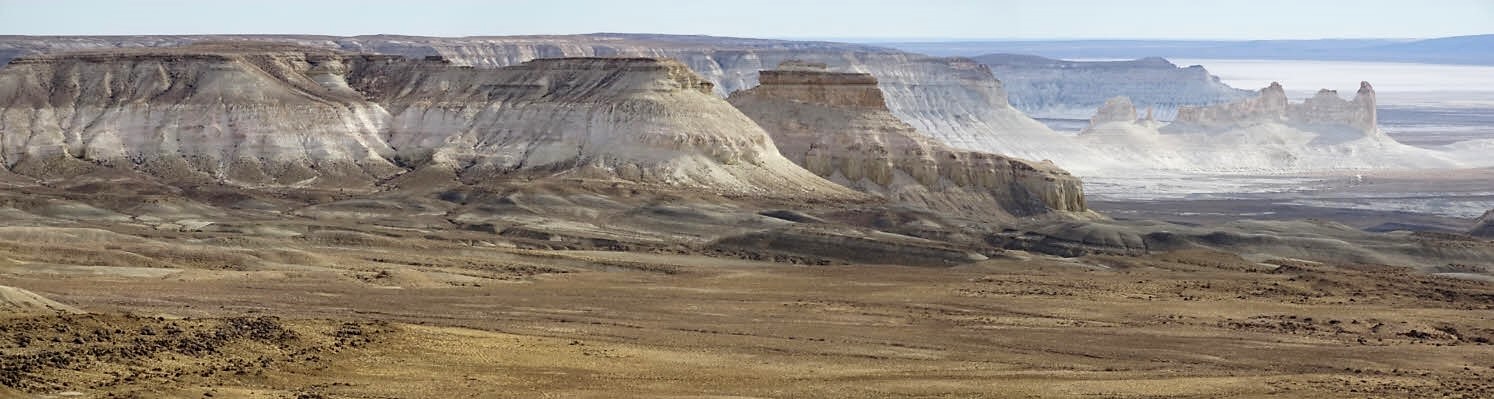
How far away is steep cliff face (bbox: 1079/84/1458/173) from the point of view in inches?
7190

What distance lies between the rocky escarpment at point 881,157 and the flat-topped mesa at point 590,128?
436cm

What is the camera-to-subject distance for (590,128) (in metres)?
113

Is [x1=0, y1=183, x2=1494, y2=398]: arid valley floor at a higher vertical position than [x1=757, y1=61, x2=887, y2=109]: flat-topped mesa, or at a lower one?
lower

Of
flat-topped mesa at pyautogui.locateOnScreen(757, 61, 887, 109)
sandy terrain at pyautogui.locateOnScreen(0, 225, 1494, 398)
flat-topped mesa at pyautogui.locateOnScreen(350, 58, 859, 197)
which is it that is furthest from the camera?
flat-topped mesa at pyautogui.locateOnScreen(757, 61, 887, 109)

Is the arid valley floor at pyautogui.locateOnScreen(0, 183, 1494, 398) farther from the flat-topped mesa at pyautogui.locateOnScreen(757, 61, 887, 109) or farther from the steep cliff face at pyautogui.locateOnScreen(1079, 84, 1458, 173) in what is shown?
the steep cliff face at pyautogui.locateOnScreen(1079, 84, 1458, 173)

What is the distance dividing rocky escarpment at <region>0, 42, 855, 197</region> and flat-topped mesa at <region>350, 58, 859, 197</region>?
9 cm

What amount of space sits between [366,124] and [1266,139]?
93902mm

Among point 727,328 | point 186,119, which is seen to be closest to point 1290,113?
point 186,119

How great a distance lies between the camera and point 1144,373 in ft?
160

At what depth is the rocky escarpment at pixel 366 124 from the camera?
360ft

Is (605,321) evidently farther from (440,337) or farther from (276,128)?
(276,128)

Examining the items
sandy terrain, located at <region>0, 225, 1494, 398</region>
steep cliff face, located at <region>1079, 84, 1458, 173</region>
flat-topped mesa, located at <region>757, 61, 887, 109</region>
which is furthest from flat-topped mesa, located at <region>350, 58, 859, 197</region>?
steep cliff face, located at <region>1079, 84, 1458, 173</region>

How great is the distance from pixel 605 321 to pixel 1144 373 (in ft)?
46.4

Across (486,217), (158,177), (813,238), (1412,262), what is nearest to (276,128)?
(158,177)
